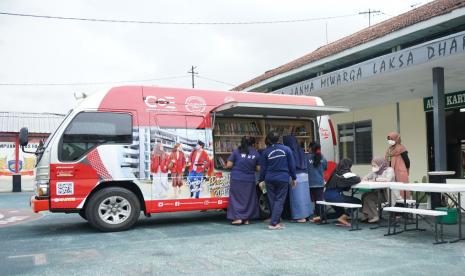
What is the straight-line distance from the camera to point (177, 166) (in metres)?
8.47

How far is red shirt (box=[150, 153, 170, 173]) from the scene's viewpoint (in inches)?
324

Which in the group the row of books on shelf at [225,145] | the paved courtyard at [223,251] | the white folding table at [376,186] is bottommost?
the paved courtyard at [223,251]

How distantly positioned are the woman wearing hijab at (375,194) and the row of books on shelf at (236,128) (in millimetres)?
2592

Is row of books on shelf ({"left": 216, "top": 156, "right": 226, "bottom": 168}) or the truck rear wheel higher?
row of books on shelf ({"left": 216, "top": 156, "right": 226, "bottom": 168})

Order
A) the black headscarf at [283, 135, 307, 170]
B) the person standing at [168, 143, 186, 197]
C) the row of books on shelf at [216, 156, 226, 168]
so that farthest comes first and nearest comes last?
1. the row of books on shelf at [216, 156, 226, 168]
2. the black headscarf at [283, 135, 307, 170]
3. the person standing at [168, 143, 186, 197]

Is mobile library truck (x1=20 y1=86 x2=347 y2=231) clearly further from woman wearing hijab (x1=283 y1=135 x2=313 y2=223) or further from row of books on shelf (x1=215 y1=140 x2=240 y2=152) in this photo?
woman wearing hijab (x1=283 y1=135 x2=313 y2=223)

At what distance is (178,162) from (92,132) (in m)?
1.57

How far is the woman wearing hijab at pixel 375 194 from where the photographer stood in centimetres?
845

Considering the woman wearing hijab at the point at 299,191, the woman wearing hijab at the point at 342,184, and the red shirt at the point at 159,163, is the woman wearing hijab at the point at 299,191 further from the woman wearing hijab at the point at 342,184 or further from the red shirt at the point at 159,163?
the red shirt at the point at 159,163

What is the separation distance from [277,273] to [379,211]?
397 centimetres

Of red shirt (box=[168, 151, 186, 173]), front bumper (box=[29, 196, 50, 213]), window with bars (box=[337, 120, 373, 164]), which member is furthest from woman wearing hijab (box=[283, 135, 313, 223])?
window with bars (box=[337, 120, 373, 164])

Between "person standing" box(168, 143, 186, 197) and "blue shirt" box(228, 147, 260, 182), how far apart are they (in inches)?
34.6

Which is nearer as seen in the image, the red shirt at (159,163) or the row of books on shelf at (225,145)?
the red shirt at (159,163)

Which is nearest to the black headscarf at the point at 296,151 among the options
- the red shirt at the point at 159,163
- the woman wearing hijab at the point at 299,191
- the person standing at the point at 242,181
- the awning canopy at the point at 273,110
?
the woman wearing hijab at the point at 299,191
